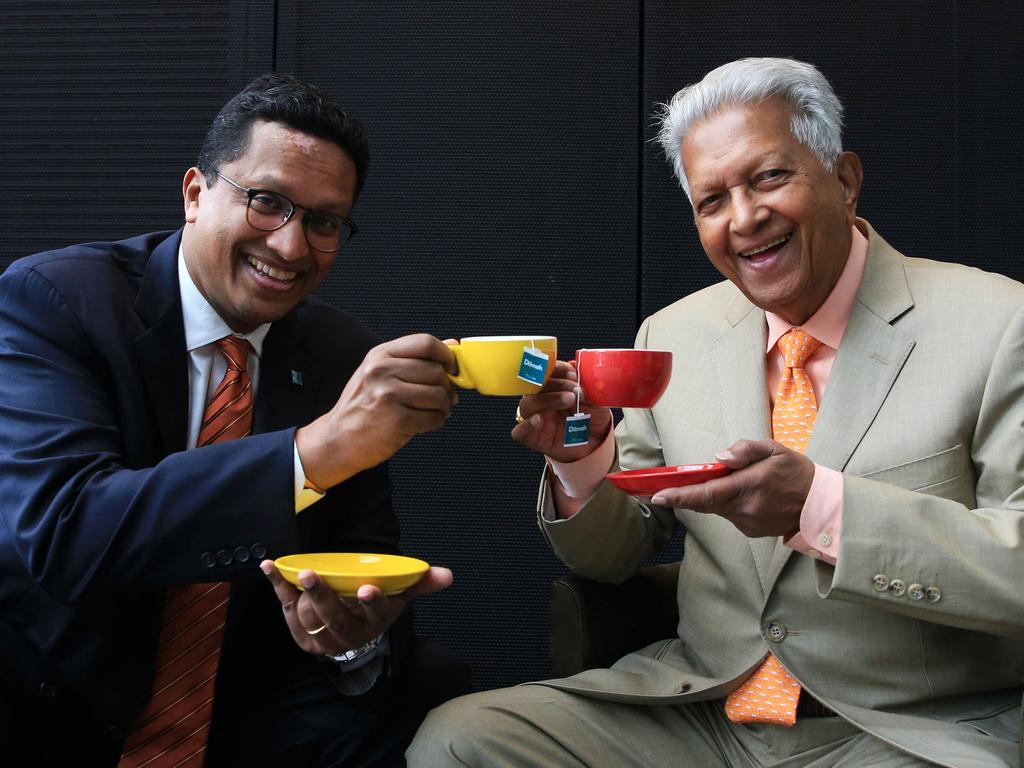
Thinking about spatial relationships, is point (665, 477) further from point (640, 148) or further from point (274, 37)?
point (274, 37)

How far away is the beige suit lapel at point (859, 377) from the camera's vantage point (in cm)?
166

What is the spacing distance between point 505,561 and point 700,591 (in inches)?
43.4

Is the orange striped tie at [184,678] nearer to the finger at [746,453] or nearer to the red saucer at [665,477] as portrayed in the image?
the red saucer at [665,477]

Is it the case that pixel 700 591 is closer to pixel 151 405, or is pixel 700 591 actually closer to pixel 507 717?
pixel 507 717

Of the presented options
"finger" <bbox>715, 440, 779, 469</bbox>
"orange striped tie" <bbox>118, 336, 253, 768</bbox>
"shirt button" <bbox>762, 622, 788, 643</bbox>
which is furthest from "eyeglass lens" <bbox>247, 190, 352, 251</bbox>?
"shirt button" <bbox>762, 622, 788, 643</bbox>

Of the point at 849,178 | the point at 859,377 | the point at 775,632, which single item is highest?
the point at 849,178

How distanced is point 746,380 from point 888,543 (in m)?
0.43

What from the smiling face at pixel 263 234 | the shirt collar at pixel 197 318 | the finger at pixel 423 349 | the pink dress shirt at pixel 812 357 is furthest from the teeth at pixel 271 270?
the pink dress shirt at pixel 812 357

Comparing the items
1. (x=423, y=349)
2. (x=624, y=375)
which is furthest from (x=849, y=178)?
(x=423, y=349)

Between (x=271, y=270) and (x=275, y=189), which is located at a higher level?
(x=275, y=189)

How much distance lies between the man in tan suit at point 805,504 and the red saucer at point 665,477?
1cm

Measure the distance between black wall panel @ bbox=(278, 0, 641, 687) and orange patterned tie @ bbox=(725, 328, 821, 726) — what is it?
3.45 feet

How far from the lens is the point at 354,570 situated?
1.44 m

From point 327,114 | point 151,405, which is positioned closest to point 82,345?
point 151,405
